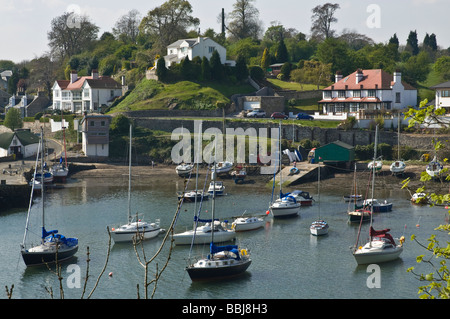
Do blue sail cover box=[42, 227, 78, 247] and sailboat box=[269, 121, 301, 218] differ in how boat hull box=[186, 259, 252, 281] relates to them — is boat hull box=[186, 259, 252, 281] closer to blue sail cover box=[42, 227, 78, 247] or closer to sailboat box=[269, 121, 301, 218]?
blue sail cover box=[42, 227, 78, 247]

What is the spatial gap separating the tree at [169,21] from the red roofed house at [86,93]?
14602mm

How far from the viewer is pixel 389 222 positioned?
4400cm

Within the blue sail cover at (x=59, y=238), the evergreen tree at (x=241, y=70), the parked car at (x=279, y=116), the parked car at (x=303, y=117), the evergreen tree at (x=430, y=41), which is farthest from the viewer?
the evergreen tree at (x=430, y=41)

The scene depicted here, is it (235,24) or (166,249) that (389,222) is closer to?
(166,249)

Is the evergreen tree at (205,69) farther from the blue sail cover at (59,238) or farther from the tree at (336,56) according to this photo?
the blue sail cover at (59,238)

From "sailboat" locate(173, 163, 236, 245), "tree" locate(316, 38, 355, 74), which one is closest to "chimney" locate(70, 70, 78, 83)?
"tree" locate(316, 38, 355, 74)

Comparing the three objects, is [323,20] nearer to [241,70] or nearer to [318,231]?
[241,70]

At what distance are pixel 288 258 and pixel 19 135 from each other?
49.5 meters

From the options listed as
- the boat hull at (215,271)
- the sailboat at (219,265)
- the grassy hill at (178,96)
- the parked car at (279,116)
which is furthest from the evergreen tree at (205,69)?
the boat hull at (215,271)

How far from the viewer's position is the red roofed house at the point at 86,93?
3558 inches

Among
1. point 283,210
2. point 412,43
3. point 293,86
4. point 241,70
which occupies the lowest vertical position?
point 283,210

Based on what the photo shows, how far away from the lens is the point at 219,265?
107ft

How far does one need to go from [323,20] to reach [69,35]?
51.1m

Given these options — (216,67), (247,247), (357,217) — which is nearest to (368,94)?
(216,67)
